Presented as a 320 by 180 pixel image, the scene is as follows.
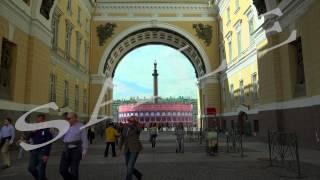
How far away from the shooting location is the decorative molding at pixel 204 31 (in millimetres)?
40078

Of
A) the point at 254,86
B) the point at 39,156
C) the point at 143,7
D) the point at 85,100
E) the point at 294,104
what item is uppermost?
the point at 143,7

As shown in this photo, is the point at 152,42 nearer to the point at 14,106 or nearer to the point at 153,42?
the point at 153,42

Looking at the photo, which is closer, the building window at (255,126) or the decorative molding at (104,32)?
the building window at (255,126)

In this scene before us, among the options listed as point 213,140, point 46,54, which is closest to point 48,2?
point 46,54

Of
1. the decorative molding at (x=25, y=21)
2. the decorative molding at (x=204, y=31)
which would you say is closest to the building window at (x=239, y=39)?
the decorative molding at (x=204, y=31)

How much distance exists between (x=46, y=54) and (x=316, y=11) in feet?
48.8

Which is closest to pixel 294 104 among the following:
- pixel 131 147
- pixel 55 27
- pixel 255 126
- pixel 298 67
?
pixel 298 67

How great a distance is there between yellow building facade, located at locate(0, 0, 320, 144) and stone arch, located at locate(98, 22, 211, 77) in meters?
0.13

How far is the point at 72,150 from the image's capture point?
7.41m

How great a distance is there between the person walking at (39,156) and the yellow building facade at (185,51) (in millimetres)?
8990

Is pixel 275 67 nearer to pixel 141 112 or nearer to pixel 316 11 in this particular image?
pixel 316 11

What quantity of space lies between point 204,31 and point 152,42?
8524 mm

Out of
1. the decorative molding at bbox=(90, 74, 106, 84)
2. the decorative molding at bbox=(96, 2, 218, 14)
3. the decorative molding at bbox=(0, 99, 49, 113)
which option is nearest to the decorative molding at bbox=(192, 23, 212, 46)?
the decorative molding at bbox=(96, 2, 218, 14)

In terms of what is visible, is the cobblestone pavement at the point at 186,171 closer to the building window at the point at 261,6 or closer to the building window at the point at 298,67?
the building window at the point at 298,67
